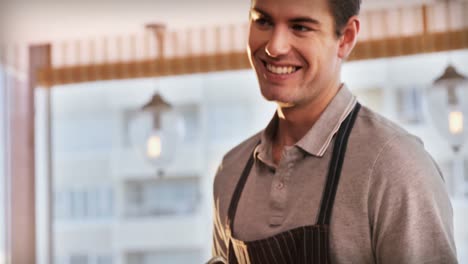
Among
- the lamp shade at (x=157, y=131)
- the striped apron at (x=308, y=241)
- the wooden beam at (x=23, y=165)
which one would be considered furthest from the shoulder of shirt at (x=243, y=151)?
the wooden beam at (x=23, y=165)

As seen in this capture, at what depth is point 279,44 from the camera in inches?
45.8

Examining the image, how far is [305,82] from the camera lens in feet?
3.86

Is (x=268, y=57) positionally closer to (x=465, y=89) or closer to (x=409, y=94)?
(x=465, y=89)

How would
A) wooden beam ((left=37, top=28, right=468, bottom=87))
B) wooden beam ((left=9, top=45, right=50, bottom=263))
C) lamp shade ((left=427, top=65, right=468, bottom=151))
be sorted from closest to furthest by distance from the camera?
lamp shade ((left=427, top=65, right=468, bottom=151)) → wooden beam ((left=37, top=28, right=468, bottom=87)) → wooden beam ((left=9, top=45, right=50, bottom=263))

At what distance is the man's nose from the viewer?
116cm

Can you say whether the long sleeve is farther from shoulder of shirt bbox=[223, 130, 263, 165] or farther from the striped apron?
shoulder of shirt bbox=[223, 130, 263, 165]

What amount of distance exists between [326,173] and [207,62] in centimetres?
371

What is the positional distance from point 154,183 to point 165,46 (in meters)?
0.85

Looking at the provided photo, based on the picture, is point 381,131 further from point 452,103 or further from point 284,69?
point 452,103

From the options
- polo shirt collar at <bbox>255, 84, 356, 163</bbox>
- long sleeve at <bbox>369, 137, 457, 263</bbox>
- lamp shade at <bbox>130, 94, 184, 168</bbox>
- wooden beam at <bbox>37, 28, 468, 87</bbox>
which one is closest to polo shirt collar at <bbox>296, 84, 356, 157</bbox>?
polo shirt collar at <bbox>255, 84, 356, 163</bbox>

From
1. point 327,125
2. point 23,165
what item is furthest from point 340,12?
point 23,165

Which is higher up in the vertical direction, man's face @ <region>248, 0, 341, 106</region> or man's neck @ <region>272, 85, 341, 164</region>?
man's face @ <region>248, 0, 341, 106</region>

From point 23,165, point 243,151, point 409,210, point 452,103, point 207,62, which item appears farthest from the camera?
point 23,165

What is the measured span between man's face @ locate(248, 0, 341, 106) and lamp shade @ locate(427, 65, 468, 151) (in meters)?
2.56
